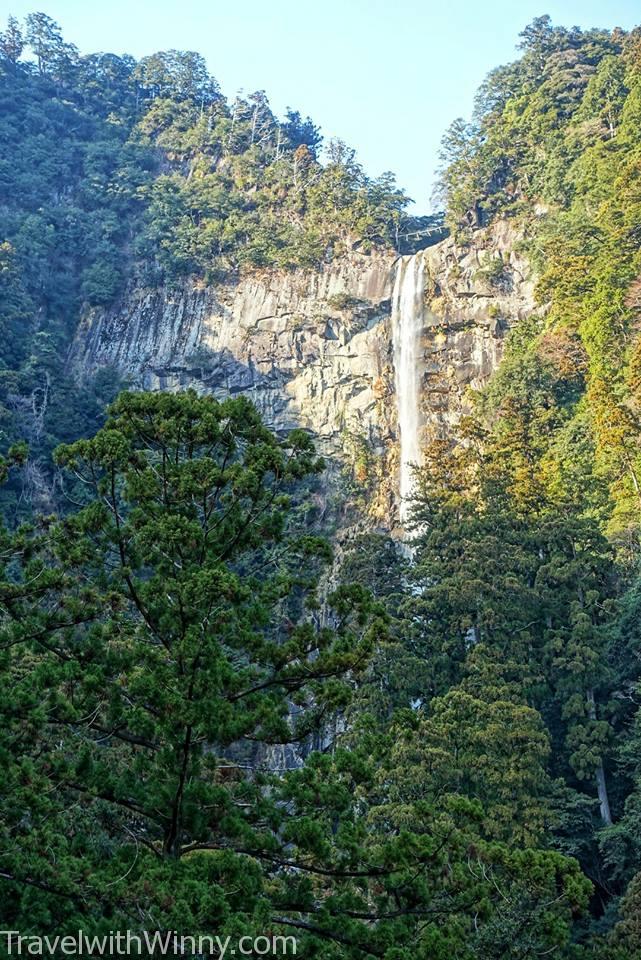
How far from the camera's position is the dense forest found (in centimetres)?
765

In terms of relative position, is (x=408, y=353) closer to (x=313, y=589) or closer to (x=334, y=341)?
(x=334, y=341)

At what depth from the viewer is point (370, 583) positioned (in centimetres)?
2211

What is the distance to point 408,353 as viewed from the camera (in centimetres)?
3319

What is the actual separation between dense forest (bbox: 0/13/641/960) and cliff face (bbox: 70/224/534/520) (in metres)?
0.87

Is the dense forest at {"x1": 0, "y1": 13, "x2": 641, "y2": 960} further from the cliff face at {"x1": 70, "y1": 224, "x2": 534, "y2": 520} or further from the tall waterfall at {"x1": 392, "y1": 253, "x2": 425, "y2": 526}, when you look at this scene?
the tall waterfall at {"x1": 392, "y1": 253, "x2": 425, "y2": 526}

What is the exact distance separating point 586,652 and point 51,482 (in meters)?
18.9

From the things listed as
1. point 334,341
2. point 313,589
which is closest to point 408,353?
point 334,341

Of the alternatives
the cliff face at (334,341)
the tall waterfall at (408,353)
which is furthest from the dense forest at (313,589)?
the tall waterfall at (408,353)

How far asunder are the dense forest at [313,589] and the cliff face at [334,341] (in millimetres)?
866

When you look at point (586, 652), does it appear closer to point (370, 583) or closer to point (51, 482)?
point (370, 583)

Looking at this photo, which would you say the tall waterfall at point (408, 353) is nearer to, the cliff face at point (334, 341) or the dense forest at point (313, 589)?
the cliff face at point (334, 341)

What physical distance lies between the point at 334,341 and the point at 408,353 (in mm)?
2858

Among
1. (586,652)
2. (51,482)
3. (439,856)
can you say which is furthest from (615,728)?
(51,482)

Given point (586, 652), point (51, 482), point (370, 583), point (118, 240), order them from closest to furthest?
point (586, 652), point (370, 583), point (51, 482), point (118, 240)
